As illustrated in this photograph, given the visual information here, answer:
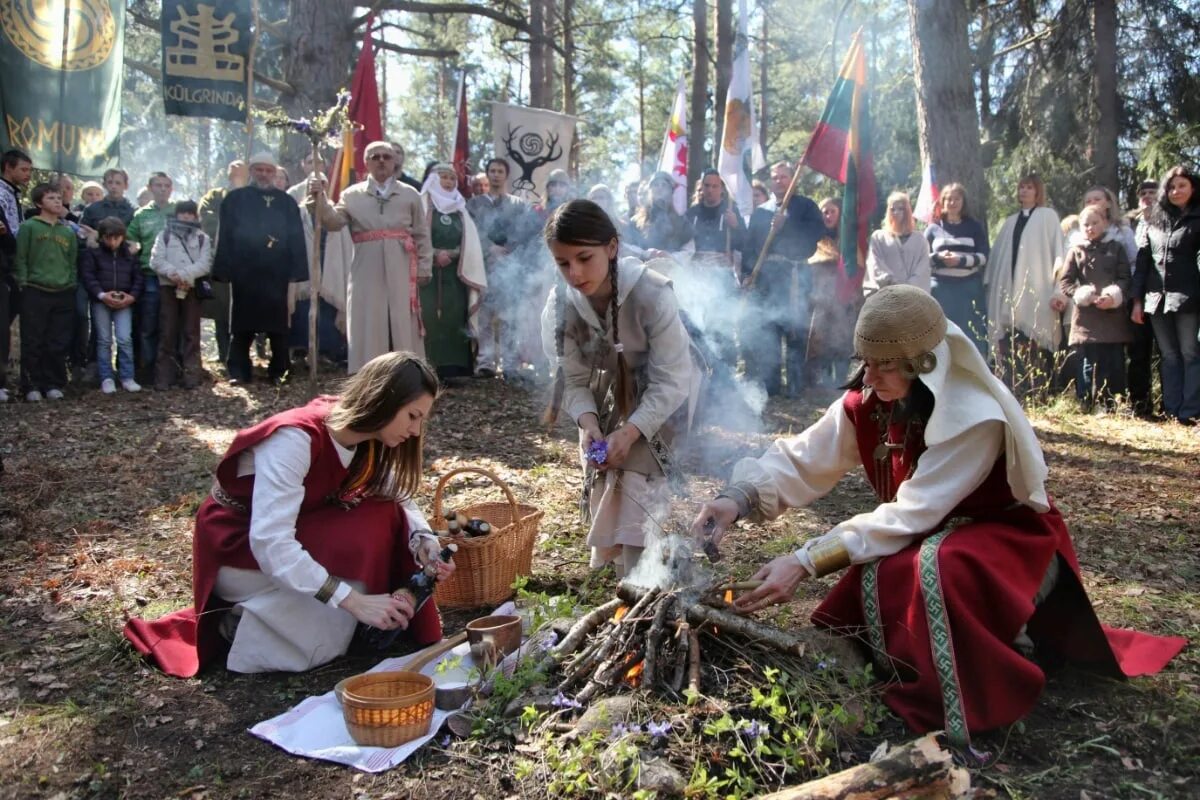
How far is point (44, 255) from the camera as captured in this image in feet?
28.3

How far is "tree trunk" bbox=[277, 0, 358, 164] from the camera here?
39.5 feet

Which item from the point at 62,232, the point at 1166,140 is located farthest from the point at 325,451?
the point at 1166,140

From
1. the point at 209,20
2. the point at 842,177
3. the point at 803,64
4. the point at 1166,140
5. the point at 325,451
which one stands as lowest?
the point at 325,451

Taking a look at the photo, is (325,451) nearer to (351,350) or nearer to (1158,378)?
(351,350)

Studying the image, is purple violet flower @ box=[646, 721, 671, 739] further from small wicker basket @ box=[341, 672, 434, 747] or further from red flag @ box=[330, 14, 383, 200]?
red flag @ box=[330, 14, 383, 200]

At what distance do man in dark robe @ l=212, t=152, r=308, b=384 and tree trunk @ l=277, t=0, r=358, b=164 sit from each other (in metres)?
2.97

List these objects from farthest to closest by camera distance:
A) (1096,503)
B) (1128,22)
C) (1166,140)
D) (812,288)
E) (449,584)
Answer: (1128,22) → (1166,140) → (812,288) → (1096,503) → (449,584)

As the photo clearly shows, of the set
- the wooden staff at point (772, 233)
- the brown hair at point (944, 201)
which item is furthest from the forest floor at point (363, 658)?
the brown hair at point (944, 201)

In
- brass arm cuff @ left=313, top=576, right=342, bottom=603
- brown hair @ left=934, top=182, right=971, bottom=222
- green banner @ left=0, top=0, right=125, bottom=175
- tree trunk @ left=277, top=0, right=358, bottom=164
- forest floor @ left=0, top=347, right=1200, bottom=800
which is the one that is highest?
tree trunk @ left=277, top=0, right=358, bottom=164

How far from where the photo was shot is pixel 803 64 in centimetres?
3055

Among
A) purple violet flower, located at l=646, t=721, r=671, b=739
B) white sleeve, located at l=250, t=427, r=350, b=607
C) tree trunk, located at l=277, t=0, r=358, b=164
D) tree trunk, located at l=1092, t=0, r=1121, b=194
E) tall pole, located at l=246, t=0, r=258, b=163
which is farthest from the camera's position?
tree trunk, located at l=1092, t=0, r=1121, b=194

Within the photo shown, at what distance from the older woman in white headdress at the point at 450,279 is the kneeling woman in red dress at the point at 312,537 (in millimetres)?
6074

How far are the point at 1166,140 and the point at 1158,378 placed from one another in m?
3.69

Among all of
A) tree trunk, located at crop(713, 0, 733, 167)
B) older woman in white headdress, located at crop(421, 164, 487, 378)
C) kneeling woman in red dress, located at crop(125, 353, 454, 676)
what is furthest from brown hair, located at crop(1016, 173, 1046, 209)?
tree trunk, located at crop(713, 0, 733, 167)
